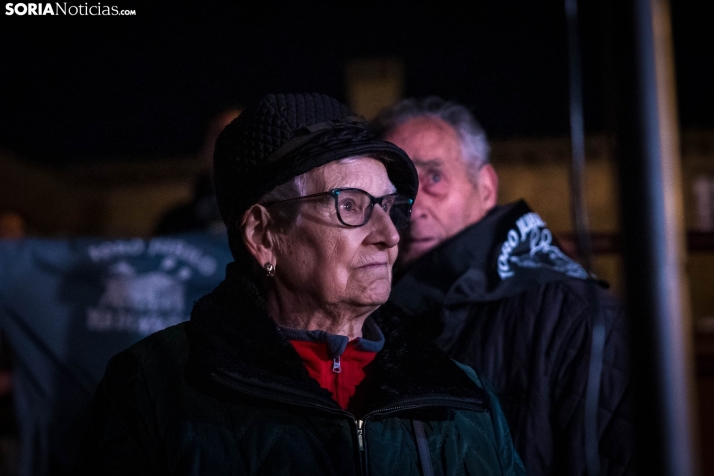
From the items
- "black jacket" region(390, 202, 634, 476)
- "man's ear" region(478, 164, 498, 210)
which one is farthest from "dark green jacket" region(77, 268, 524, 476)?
"man's ear" region(478, 164, 498, 210)

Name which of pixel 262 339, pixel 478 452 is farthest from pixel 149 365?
pixel 478 452

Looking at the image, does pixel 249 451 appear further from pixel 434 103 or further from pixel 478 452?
pixel 434 103

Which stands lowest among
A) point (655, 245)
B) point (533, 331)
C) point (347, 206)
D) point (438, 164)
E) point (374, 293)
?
point (533, 331)

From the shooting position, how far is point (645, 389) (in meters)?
0.96

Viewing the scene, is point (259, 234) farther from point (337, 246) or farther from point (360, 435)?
point (360, 435)

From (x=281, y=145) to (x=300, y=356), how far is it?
0.54 meters

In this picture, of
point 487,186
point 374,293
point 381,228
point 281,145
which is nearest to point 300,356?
point 374,293

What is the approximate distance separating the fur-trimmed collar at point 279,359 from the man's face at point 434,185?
623mm

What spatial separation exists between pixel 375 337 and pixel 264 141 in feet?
2.02

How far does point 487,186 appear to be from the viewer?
2.64 metres

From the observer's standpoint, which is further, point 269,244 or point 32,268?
point 32,268

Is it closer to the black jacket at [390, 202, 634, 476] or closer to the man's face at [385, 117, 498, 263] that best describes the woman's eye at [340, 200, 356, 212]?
the black jacket at [390, 202, 634, 476]

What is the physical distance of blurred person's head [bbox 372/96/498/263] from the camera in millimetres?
2473

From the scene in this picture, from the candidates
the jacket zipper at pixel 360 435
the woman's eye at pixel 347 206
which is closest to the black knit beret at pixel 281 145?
the woman's eye at pixel 347 206
